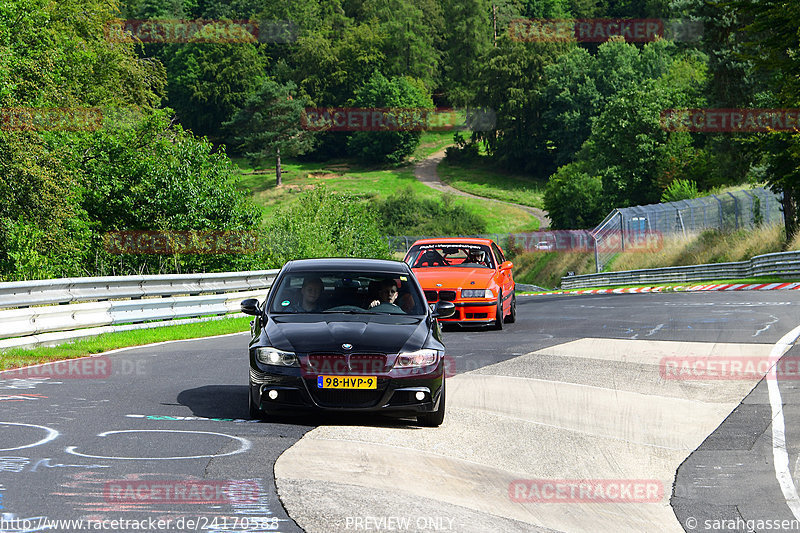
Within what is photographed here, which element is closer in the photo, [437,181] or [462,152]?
[437,181]

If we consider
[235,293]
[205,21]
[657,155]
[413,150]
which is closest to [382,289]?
[235,293]

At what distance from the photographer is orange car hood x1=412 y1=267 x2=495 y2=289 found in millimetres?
18297


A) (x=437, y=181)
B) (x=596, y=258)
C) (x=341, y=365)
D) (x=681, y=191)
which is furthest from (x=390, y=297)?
(x=437, y=181)

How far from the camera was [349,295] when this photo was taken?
32.4ft

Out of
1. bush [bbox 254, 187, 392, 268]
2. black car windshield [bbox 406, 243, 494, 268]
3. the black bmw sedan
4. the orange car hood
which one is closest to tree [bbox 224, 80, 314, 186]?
bush [bbox 254, 187, 392, 268]

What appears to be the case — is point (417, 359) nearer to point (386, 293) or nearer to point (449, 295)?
point (386, 293)

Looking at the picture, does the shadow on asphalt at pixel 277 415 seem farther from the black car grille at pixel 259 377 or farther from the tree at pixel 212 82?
the tree at pixel 212 82

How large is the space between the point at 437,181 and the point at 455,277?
10557 centimetres

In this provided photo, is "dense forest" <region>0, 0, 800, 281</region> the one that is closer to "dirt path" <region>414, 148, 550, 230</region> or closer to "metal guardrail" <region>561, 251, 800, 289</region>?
"metal guardrail" <region>561, 251, 800, 289</region>

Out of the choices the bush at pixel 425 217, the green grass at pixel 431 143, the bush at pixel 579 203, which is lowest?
the bush at pixel 425 217

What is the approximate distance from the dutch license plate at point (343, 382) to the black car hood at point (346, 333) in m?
0.23

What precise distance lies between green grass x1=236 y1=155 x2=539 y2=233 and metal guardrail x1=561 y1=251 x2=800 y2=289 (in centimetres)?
4552

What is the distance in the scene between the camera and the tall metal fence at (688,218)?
4334 centimetres

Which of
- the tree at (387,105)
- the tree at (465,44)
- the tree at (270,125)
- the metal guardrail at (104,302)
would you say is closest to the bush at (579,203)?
the tree at (387,105)
